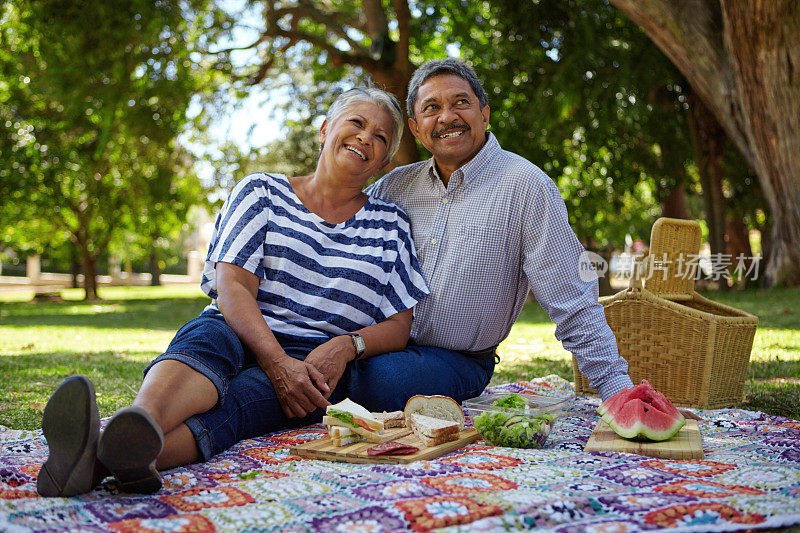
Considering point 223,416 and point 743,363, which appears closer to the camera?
point 223,416

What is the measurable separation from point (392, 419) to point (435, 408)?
0.22 metres

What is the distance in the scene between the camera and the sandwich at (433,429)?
323 cm

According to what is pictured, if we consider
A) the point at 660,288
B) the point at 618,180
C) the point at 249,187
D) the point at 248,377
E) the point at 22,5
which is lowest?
the point at 248,377

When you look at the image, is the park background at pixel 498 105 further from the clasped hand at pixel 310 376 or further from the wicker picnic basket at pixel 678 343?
the clasped hand at pixel 310 376

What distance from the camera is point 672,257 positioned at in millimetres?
5258

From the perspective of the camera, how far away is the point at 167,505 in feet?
8.09

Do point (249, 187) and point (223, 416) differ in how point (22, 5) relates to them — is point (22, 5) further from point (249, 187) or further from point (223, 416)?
point (223, 416)

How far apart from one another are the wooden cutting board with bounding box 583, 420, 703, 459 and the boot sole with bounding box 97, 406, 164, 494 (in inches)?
74.5

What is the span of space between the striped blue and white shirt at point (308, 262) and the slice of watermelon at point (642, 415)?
1195 millimetres

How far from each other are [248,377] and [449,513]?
149 cm

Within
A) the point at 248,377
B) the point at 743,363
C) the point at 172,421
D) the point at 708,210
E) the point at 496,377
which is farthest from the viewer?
the point at 708,210

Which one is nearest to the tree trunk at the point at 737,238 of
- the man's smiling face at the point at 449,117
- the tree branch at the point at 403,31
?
the tree branch at the point at 403,31

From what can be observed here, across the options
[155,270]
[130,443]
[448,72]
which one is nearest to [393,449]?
[130,443]

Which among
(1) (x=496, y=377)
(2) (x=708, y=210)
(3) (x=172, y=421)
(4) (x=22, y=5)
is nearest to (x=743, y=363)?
(1) (x=496, y=377)
